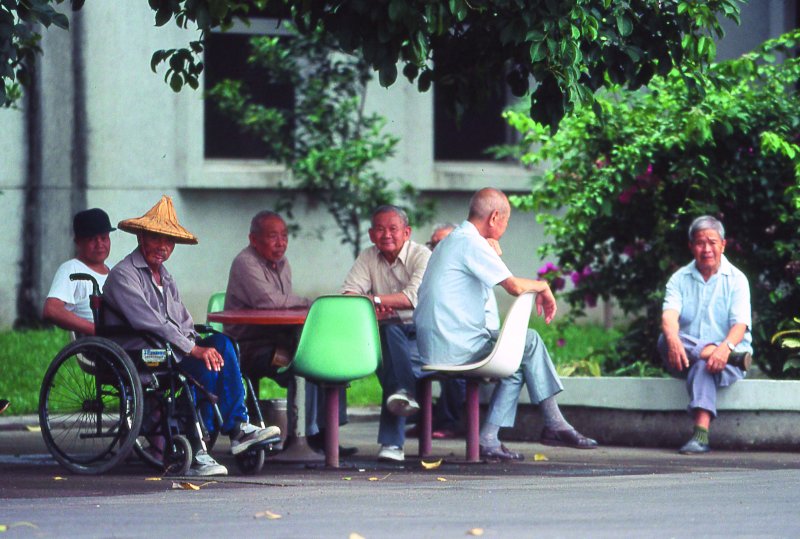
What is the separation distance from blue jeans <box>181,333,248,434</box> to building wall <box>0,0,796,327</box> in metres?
8.19

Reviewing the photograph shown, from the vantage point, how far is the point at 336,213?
1666cm

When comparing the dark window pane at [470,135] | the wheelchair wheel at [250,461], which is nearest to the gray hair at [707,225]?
the wheelchair wheel at [250,461]

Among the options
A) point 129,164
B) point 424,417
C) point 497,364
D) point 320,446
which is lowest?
point 320,446

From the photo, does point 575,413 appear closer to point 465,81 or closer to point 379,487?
point 465,81

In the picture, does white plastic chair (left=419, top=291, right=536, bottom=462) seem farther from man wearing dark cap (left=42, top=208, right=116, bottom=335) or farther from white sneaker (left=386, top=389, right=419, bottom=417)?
man wearing dark cap (left=42, top=208, right=116, bottom=335)

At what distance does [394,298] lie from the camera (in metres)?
10.8

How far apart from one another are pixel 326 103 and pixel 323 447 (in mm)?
6041

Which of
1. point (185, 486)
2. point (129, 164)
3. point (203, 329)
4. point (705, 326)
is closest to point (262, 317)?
point (203, 329)

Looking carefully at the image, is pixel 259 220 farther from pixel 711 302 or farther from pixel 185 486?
pixel 711 302

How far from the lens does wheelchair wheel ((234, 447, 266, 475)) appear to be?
9453mm

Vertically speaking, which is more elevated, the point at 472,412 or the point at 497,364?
the point at 497,364

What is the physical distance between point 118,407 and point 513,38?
2.78 metres

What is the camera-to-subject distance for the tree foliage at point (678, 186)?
12141mm

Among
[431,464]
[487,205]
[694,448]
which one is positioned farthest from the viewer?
[694,448]
